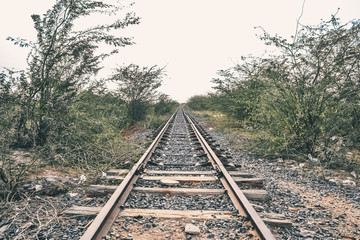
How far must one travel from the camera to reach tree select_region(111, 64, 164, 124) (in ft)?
33.2

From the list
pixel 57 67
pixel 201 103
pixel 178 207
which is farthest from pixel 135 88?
pixel 201 103

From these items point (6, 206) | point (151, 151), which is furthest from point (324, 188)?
point (6, 206)

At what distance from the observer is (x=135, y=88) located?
10.5m

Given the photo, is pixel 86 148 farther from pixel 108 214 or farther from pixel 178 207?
pixel 178 207

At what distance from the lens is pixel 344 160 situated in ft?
13.6

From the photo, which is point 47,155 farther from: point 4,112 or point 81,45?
point 81,45

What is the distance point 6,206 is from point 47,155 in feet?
5.80

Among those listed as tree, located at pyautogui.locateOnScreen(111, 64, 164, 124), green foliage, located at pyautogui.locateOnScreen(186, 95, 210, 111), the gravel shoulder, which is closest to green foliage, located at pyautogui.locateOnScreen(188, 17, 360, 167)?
the gravel shoulder

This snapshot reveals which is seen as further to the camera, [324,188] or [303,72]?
[303,72]

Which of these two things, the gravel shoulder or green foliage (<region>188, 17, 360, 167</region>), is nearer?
the gravel shoulder

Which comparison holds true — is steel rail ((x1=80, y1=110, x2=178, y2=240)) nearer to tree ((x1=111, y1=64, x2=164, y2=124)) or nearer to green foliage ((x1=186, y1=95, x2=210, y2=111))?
tree ((x1=111, y1=64, x2=164, y2=124))

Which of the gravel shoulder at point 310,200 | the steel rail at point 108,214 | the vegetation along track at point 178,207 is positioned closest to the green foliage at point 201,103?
the gravel shoulder at point 310,200

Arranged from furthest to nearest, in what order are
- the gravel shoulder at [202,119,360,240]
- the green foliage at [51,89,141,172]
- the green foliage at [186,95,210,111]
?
the green foliage at [186,95,210,111], the green foliage at [51,89,141,172], the gravel shoulder at [202,119,360,240]

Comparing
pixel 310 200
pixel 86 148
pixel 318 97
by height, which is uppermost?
pixel 318 97
